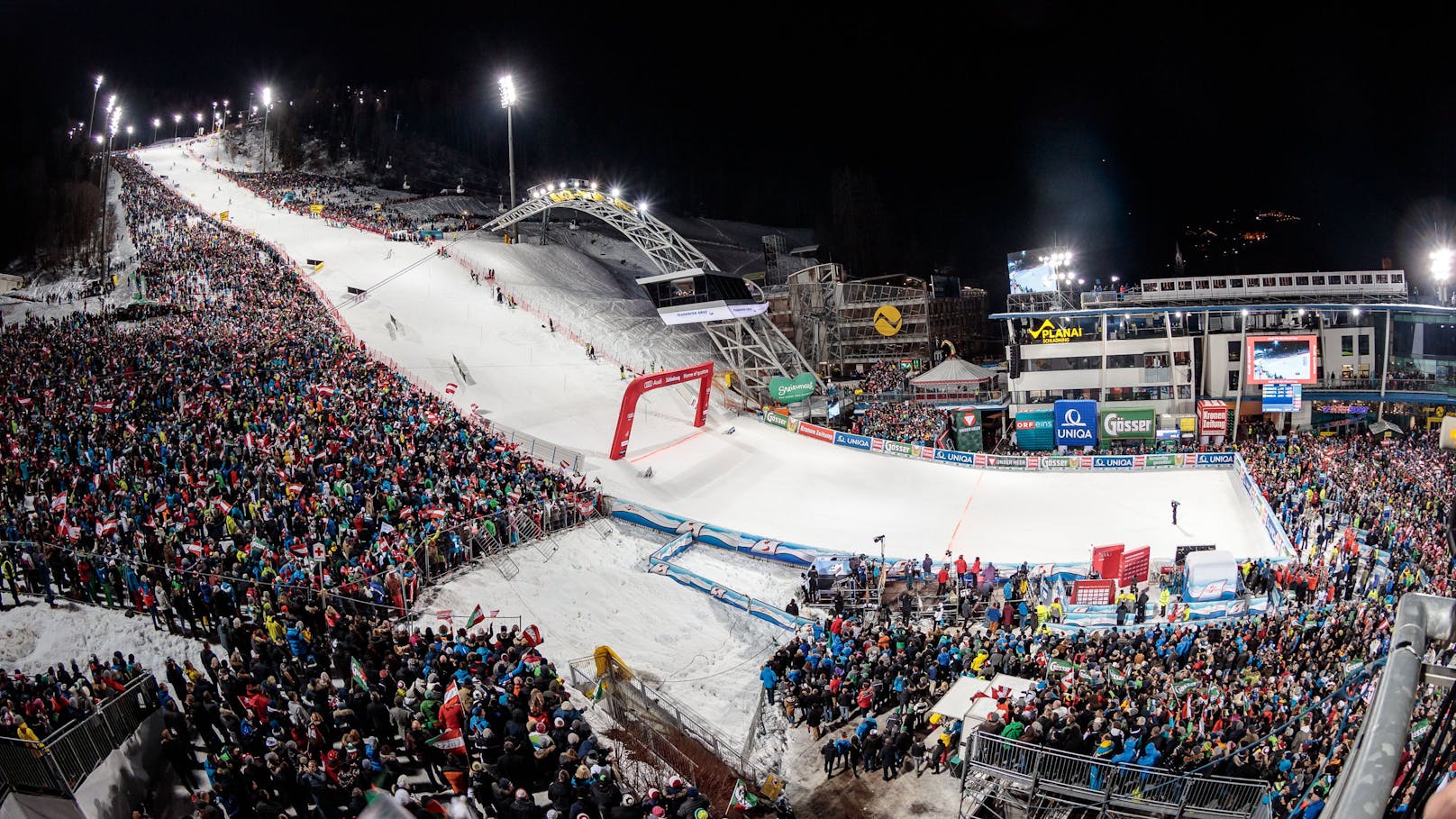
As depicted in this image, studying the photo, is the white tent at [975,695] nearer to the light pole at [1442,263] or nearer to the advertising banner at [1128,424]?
the advertising banner at [1128,424]

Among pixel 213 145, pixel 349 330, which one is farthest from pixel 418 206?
pixel 349 330

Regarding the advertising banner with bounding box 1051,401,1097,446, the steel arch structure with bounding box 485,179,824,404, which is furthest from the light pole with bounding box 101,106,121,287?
the advertising banner with bounding box 1051,401,1097,446

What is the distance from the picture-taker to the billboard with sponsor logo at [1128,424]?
38719mm

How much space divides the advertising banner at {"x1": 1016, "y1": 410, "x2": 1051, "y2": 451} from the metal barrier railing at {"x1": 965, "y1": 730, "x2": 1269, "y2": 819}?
2908 centimetres

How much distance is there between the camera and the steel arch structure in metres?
45.9

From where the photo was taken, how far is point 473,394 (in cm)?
3669

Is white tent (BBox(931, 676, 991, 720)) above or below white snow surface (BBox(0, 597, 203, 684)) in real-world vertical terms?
below

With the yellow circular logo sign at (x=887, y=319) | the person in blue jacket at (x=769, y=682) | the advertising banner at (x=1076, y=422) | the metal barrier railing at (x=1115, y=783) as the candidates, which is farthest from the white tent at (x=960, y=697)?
the yellow circular logo sign at (x=887, y=319)

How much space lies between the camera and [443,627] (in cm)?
1402

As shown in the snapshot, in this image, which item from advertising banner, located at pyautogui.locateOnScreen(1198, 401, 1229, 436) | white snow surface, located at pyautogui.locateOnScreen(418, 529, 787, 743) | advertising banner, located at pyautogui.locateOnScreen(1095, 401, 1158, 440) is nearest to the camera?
Answer: white snow surface, located at pyautogui.locateOnScreen(418, 529, 787, 743)

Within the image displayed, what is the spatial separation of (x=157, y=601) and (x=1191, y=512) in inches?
1187

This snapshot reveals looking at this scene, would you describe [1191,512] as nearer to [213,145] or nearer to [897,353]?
[897,353]

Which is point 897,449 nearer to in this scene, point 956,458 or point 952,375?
point 956,458

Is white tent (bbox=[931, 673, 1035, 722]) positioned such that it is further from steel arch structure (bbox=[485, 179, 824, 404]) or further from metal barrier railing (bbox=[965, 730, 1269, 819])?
steel arch structure (bbox=[485, 179, 824, 404])
